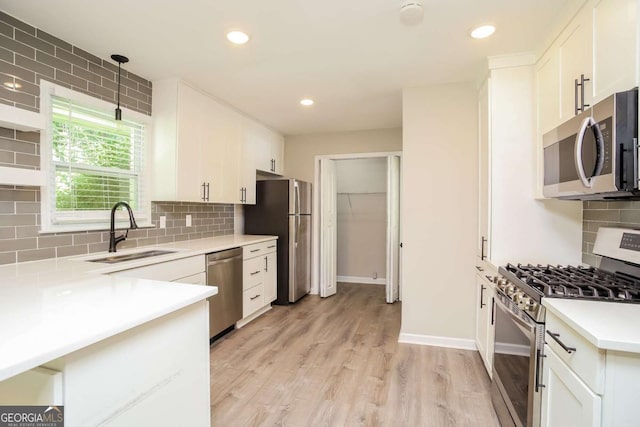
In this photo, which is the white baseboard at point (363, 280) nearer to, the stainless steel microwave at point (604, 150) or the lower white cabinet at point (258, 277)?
the lower white cabinet at point (258, 277)

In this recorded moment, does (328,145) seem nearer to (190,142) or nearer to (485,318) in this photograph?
(190,142)

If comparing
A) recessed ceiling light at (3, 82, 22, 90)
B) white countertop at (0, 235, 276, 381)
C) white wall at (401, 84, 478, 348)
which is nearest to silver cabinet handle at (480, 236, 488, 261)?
white wall at (401, 84, 478, 348)

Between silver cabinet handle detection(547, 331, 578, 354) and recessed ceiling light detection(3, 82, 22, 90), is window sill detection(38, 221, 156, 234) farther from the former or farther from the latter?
silver cabinet handle detection(547, 331, 578, 354)

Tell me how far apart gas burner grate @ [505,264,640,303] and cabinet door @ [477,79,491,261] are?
56 cm

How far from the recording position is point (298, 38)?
218cm

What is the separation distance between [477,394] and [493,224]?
1168 mm

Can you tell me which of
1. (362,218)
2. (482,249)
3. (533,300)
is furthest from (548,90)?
(362,218)

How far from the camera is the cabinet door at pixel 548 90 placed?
1.94 m

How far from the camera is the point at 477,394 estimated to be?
2193 millimetres

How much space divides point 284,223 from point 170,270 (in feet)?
6.38

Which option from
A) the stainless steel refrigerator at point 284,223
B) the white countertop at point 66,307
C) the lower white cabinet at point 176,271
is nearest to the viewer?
the white countertop at point 66,307

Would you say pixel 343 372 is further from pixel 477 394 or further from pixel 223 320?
pixel 223 320

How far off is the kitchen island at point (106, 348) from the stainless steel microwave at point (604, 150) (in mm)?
1725

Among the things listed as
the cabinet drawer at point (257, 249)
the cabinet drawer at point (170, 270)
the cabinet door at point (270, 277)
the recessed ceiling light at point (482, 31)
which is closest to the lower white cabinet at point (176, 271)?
the cabinet drawer at point (170, 270)
